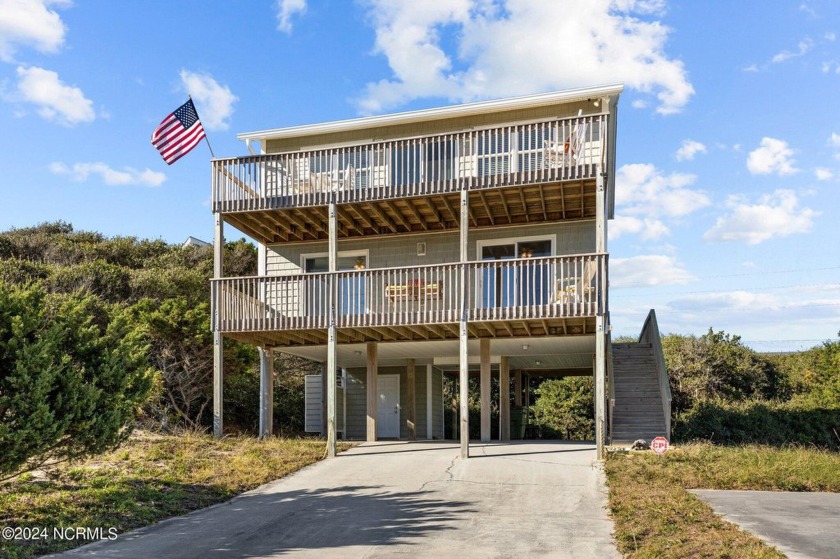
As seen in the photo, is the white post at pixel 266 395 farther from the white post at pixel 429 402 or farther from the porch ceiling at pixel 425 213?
the white post at pixel 429 402

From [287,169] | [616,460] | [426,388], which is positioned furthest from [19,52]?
[616,460]

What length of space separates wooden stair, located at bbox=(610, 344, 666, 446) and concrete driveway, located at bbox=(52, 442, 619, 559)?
1862mm

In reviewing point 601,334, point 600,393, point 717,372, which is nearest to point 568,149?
point 601,334

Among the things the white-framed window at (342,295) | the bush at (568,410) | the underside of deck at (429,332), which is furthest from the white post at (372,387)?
the bush at (568,410)

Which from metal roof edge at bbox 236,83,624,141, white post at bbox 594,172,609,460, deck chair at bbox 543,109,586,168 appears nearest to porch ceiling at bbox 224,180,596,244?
deck chair at bbox 543,109,586,168

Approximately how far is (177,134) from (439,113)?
21.2 feet

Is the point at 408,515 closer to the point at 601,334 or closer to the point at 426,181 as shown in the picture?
the point at 601,334

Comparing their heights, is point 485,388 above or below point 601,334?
below

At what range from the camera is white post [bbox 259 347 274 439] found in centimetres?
1953

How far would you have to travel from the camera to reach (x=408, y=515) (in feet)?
35.0


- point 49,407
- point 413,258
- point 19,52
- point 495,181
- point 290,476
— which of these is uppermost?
point 19,52

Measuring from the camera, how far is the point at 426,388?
76.5 ft

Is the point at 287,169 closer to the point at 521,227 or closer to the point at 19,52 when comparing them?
the point at 521,227

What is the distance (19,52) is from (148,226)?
64.5 feet
